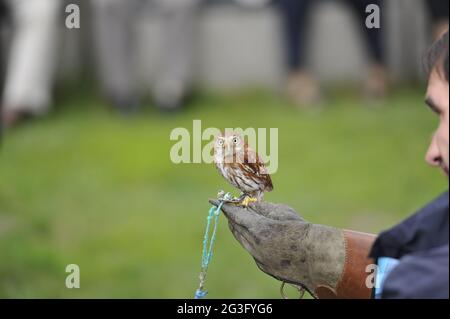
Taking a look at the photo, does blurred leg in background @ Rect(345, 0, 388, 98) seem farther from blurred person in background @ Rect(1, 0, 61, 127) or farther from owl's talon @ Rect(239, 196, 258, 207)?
owl's talon @ Rect(239, 196, 258, 207)

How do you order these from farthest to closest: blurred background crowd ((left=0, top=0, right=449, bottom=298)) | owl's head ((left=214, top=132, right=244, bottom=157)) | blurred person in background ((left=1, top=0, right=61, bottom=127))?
blurred person in background ((left=1, top=0, right=61, bottom=127)) → blurred background crowd ((left=0, top=0, right=449, bottom=298)) → owl's head ((left=214, top=132, right=244, bottom=157))

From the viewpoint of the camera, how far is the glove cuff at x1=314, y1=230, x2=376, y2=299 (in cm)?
153

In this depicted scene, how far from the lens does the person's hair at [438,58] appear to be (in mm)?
1416

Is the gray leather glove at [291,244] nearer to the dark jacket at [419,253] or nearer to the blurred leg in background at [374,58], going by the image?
the dark jacket at [419,253]

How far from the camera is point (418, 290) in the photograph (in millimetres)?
1356

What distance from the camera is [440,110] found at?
4.69ft

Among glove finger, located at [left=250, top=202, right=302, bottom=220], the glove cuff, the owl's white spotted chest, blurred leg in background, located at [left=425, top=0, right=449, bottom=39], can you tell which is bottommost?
the glove cuff

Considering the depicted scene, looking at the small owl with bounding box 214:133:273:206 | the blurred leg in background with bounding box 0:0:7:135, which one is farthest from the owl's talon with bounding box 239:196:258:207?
the blurred leg in background with bounding box 0:0:7:135

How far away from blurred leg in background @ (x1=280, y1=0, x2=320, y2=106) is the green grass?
15 cm

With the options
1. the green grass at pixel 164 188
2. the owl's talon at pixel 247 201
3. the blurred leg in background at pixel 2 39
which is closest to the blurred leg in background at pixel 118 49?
the green grass at pixel 164 188

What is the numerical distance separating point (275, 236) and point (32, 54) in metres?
3.89

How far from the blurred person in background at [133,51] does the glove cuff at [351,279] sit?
3.18 metres

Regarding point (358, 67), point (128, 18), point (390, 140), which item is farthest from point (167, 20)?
point (390, 140)

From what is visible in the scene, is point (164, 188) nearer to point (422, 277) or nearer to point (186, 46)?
point (186, 46)
